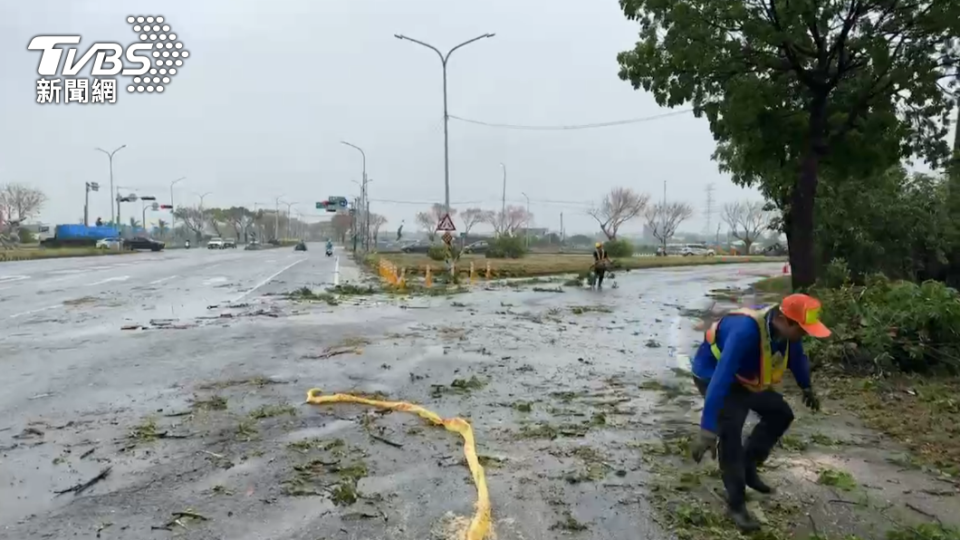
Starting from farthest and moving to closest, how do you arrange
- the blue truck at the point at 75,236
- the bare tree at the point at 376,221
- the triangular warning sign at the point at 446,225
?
the bare tree at the point at 376,221, the blue truck at the point at 75,236, the triangular warning sign at the point at 446,225

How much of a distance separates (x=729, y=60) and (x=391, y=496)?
12.5m

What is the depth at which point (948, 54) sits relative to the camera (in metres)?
14.2

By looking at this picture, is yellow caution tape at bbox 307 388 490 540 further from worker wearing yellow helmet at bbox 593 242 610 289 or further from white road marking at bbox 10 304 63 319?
worker wearing yellow helmet at bbox 593 242 610 289

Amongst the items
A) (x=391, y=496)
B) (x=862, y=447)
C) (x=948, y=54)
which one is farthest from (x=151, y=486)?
(x=948, y=54)

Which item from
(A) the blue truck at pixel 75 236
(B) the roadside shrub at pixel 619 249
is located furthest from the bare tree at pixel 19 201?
(B) the roadside shrub at pixel 619 249

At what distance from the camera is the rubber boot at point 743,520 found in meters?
4.32

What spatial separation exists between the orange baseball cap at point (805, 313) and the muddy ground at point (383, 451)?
1196 millimetres

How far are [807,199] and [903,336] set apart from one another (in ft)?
21.6

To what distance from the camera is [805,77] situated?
14.3 m

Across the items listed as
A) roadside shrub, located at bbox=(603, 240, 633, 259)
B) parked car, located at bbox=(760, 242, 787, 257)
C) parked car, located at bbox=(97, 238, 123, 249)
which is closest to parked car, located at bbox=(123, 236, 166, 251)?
parked car, located at bbox=(97, 238, 123, 249)

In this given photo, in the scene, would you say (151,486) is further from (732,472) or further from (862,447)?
(862,447)

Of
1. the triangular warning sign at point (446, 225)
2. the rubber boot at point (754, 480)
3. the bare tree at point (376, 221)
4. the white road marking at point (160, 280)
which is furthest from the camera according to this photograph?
the bare tree at point (376, 221)

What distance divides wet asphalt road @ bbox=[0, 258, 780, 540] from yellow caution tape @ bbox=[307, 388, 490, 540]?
0.10 meters

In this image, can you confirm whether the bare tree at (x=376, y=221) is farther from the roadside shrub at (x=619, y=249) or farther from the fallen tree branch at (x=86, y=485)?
the fallen tree branch at (x=86, y=485)
